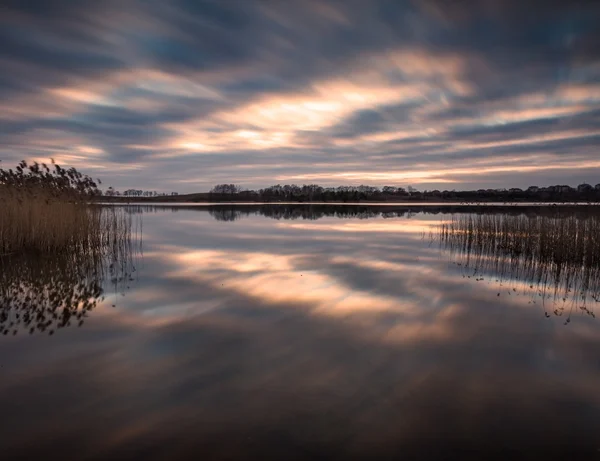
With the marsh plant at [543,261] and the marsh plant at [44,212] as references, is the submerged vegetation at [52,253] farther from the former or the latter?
the marsh plant at [543,261]

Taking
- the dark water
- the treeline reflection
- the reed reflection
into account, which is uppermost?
the treeline reflection

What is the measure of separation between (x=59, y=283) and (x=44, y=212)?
466 cm

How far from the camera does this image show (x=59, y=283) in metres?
8.14

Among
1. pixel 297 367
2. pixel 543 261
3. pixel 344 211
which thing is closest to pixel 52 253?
pixel 297 367

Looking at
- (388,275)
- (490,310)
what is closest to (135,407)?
(490,310)

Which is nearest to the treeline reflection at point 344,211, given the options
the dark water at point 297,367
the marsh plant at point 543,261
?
the marsh plant at point 543,261

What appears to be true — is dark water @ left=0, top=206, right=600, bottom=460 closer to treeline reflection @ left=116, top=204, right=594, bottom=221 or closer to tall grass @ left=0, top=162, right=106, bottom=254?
tall grass @ left=0, top=162, right=106, bottom=254

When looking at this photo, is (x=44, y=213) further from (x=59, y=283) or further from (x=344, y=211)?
(x=344, y=211)

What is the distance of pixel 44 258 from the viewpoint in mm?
10688

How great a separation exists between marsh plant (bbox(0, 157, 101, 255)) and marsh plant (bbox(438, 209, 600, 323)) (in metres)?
11.7

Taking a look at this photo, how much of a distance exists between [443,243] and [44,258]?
13864mm

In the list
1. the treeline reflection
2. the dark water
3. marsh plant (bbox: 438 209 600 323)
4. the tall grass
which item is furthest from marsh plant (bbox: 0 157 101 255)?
the treeline reflection

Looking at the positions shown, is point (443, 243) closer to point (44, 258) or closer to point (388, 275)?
point (388, 275)

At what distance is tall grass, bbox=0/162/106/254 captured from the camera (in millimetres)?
11141
